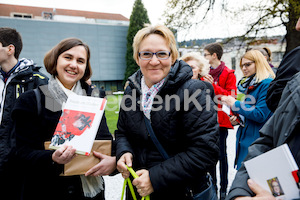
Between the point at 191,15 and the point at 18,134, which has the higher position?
the point at 191,15

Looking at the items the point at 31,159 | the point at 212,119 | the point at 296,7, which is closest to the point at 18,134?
the point at 31,159

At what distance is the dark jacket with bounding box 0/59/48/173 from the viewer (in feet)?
7.36

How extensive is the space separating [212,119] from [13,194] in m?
2.15

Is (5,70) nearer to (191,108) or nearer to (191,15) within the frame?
(191,108)

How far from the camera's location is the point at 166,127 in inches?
61.4

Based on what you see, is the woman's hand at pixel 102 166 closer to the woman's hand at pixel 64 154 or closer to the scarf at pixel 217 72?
the woman's hand at pixel 64 154

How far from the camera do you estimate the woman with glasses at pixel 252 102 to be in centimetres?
278

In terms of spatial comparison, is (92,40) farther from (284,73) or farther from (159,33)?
(284,73)

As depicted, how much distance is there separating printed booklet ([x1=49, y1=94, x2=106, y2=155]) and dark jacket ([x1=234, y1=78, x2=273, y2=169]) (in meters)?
1.96

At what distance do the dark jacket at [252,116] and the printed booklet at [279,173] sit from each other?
6.01ft

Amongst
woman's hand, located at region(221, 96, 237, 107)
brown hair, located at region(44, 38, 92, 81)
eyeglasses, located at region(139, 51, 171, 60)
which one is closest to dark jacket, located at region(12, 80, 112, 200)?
brown hair, located at region(44, 38, 92, 81)

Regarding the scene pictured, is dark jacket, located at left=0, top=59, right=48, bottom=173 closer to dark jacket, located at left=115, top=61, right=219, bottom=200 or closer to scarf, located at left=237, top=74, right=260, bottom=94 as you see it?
dark jacket, located at left=115, top=61, right=219, bottom=200

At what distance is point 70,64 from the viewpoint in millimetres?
1923

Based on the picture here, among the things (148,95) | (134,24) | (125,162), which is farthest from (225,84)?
(134,24)
